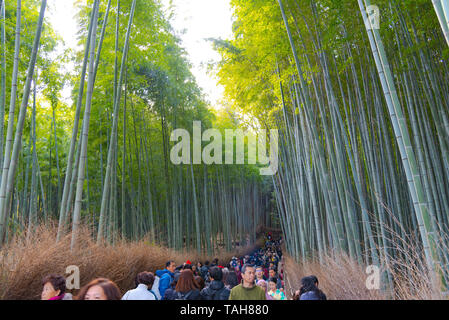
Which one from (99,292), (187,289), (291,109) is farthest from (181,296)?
(291,109)

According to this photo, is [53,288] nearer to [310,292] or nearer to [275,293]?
[310,292]

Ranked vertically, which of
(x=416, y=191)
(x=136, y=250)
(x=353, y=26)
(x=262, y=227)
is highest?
(x=353, y=26)

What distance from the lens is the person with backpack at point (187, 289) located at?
7.59 feet

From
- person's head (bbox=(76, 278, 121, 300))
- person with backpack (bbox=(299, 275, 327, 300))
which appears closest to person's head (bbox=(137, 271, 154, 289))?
person's head (bbox=(76, 278, 121, 300))

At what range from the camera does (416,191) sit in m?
2.04

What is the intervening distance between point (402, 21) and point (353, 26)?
0.64 meters

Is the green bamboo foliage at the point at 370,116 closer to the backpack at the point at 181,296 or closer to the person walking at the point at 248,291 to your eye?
the person walking at the point at 248,291

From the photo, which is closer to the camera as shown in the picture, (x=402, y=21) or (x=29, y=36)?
Answer: (x=402, y=21)

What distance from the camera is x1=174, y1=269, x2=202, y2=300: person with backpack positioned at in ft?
7.59

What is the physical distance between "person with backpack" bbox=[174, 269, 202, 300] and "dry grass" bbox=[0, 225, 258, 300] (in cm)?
96

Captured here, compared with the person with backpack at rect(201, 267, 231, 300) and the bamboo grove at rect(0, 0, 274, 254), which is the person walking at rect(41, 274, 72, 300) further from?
the bamboo grove at rect(0, 0, 274, 254)

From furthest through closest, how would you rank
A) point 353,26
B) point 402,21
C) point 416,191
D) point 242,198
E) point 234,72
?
1. point 242,198
2. point 234,72
3. point 353,26
4. point 402,21
5. point 416,191
